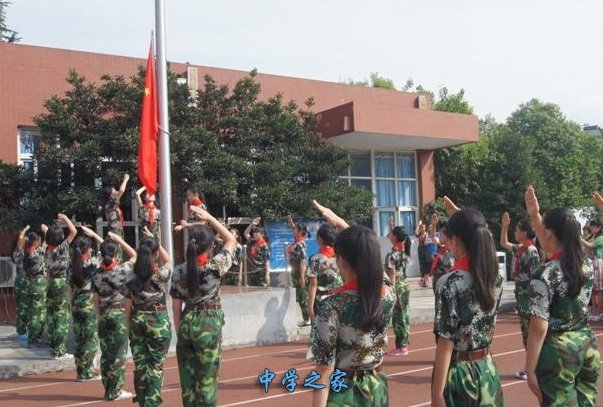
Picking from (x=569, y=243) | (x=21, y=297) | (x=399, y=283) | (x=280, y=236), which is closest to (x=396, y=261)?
(x=399, y=283)

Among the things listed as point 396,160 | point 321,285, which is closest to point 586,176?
point 396,160

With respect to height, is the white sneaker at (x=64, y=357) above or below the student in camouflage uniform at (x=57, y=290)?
below

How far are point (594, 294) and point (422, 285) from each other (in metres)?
6.15

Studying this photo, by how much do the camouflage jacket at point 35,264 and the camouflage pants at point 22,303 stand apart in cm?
82

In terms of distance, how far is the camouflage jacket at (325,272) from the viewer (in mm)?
8016

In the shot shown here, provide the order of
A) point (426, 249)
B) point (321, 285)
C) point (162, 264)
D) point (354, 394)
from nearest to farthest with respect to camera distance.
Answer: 1. point (354, 394)
2. point (162, 264)
3. point (321, 285)
4. point (426, 249)

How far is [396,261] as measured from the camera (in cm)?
890

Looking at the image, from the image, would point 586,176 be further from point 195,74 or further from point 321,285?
point 321,285

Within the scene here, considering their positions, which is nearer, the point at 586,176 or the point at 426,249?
the point at 426,249

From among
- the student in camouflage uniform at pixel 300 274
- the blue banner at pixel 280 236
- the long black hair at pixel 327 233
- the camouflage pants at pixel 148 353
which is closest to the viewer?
the camouflage pants at pixel 148 353

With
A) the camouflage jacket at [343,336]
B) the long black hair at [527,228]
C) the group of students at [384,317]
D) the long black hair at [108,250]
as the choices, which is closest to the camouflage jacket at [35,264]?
the long black hair at [108,250]

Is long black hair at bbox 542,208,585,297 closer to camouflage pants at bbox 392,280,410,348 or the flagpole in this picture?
camouflage pants at bbox 392,280,410,348

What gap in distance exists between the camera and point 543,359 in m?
4.01

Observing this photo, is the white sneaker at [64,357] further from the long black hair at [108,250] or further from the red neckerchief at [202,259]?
the red neckerchief at [202,259]
